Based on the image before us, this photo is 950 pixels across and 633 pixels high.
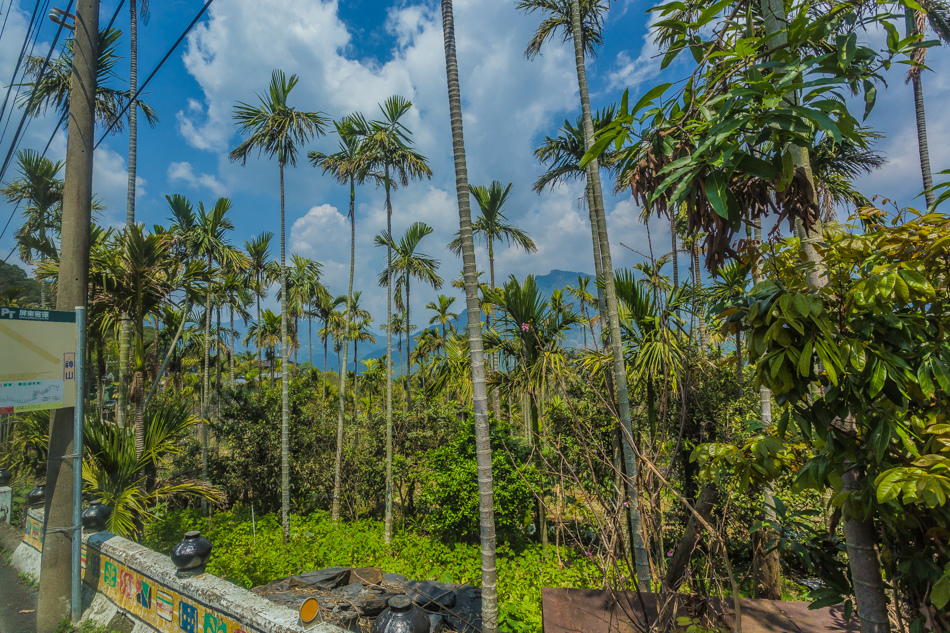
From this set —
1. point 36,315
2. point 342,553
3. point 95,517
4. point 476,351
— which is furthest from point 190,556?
point 342,553

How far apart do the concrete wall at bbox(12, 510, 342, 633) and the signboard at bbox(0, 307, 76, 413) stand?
192 cm

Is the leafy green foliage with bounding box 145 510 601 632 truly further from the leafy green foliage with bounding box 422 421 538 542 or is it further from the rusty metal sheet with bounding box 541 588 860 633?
the rusty metal sheet with bounding box 541 588 860 633

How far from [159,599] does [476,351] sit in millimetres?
4151

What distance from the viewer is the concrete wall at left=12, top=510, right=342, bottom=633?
348 centimetres

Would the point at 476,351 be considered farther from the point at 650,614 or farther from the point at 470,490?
the point at 470,490

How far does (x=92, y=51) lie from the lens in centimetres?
517

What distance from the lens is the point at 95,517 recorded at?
18.3 ft

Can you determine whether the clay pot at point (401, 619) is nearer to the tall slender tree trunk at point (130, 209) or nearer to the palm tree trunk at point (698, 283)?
the palm tree trunk at point (698, 283)

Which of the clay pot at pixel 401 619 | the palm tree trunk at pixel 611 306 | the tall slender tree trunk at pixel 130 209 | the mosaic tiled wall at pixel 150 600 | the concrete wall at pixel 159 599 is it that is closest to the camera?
the clay pot at pixel 401 619

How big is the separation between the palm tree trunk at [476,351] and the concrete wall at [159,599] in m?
1.20

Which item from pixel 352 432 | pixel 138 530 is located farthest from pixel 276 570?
pixel 352 432

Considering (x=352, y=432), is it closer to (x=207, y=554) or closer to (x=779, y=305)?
(x=207, y=554)

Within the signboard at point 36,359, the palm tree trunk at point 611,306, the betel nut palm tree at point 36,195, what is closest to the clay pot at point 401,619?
the palm tree trunk at point 611,306

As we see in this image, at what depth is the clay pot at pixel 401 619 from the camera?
10.2 feet
